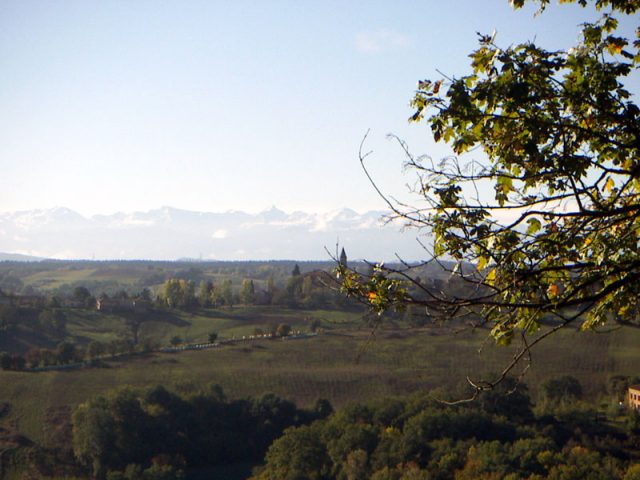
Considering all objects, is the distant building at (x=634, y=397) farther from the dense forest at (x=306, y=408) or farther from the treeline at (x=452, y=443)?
the treeline at (x=452, y=443)

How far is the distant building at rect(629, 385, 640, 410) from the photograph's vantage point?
1356 inches

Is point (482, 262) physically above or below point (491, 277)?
above

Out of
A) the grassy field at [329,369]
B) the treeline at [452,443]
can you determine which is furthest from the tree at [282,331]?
the treeline at [452,443]

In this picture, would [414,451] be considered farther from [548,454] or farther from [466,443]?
[548,454]

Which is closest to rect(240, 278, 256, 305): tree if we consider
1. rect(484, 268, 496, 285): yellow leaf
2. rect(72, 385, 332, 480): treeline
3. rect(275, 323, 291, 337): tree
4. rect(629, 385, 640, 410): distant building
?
rect(275, 323, 291, 337): tree

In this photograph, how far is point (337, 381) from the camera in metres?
46.2

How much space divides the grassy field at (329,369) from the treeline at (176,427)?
316cm

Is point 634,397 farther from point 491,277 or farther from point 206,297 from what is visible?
point 206,297

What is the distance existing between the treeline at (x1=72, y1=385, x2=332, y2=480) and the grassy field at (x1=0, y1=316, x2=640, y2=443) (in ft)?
10.4

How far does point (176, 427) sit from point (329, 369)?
12876 millimetres

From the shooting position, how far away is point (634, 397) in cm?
3500

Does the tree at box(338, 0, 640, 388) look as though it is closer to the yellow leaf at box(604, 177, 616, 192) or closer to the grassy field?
the yellow leaf at box(604, 177, 616, 192)

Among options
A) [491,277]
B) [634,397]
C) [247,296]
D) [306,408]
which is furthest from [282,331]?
[491,277]

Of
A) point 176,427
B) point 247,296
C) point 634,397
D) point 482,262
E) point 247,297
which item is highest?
point 482,262
